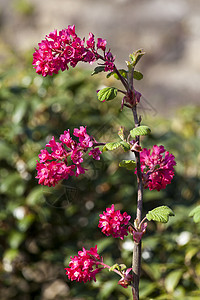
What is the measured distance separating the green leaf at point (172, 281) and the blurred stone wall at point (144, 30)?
3045 millimetres

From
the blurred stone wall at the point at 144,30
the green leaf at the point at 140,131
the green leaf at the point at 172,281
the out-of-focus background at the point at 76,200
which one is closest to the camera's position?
the green leaf at the point at 140,131

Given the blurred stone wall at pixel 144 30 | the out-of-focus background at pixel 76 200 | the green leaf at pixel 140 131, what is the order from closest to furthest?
the green leaf at pixel 140 131 → the out-of-focus background at pixel 76 200 → the blurred stone wall at pixel 144 30

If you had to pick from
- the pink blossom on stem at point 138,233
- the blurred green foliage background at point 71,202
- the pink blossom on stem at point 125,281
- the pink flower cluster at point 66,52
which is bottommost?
the pink blossom on stem at point 125,281

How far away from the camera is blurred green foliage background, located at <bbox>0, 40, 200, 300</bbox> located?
1804 millimetres

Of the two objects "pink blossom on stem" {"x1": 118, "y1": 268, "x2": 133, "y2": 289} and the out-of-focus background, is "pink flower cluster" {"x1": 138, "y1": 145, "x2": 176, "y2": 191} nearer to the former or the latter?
"pink blossom on stem" {"x1": 118, "y1": 268, "x2": 133, "y2": 289}

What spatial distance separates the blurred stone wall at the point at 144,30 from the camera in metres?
4.91

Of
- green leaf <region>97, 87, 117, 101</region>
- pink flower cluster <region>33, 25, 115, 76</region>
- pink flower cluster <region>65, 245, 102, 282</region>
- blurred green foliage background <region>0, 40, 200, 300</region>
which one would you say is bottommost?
pink flower cluster <region>65, 245, 102, 282</region>

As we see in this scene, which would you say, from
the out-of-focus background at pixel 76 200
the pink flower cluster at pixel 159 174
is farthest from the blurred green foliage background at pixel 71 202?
the pink flower cluster at pixel 159 174

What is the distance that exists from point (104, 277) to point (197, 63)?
367cm

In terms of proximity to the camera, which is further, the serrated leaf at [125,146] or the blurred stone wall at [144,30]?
the blurred stone wall at [144,30]

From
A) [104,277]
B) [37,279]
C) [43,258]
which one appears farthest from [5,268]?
[104,277]

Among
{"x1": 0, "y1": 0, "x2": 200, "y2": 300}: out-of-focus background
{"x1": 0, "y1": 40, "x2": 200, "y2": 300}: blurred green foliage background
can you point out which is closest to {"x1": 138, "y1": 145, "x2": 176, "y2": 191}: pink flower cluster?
{"x1": 0, "y1": 0, "x2": 200, "y2": 300}: out-of-focus background

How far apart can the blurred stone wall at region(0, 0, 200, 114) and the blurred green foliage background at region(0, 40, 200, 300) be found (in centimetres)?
253

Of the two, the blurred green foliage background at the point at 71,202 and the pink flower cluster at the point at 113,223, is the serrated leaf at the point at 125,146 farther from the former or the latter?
the blurred green foliage background at the point at 71,202
